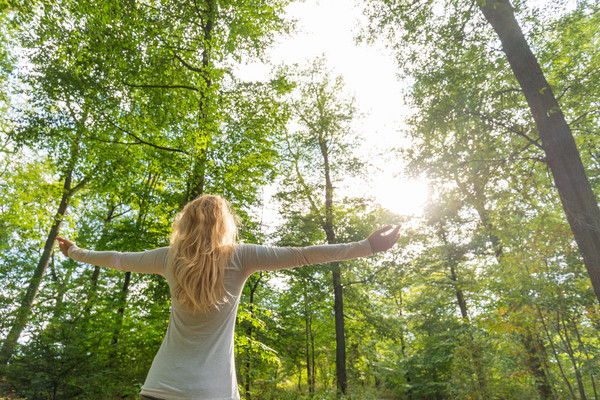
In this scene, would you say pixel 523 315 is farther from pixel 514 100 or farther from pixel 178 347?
pixel 178 347

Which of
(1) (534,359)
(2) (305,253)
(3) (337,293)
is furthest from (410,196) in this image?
(2) (305,253)

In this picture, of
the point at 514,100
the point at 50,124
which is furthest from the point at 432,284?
the point at 50,124

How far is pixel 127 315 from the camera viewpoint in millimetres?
8891

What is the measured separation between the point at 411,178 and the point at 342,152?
22.6 feet

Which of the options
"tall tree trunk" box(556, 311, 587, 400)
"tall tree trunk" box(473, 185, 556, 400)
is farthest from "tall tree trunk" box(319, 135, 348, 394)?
"tall tree trunk" box(556, 311, 587, 400)

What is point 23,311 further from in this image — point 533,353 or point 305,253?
point 533,353

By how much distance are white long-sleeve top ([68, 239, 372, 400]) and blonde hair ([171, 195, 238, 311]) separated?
52mm

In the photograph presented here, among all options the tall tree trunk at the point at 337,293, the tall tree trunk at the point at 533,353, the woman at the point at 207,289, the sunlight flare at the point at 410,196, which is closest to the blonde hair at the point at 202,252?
the woman at the point at 207,289

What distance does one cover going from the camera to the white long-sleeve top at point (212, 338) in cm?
154

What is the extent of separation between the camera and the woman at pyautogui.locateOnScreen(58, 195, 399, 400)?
156cm

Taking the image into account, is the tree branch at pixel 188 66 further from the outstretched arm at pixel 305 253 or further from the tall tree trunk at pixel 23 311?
the outstretched arm at pixel 305 253

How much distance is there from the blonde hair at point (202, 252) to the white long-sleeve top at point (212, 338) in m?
0.05

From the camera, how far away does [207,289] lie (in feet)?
5.30

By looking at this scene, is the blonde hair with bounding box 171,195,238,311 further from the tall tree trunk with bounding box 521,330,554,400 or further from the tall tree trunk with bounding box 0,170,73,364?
the tall tree trunk with bounding box 521,330,554,400
